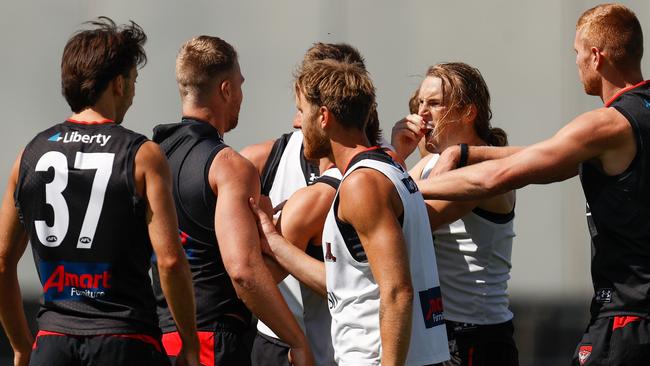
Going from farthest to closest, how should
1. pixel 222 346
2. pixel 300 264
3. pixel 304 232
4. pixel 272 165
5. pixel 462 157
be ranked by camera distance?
pixel 272 165 → pixel 462 157 → pixel 222 346 → pixel 304 232 → pixel 300 264

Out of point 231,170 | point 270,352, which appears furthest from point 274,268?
point 270,352

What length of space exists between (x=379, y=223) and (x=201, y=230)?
37.2 inches

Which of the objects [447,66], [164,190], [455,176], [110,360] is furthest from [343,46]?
[110,360]

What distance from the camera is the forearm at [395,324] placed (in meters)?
3.26

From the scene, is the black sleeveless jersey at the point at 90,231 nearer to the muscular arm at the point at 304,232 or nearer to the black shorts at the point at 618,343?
the muscular arm at the point at 304,232

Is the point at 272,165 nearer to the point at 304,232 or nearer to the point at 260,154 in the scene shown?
the point at 260,154

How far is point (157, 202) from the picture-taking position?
3432 millimetres

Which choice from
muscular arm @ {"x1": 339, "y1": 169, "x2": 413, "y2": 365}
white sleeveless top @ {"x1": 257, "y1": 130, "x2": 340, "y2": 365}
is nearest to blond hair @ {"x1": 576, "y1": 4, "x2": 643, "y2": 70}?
muscular arm @ {"x1": 339, "y1": 169, "x2": 413, "y2": 365}

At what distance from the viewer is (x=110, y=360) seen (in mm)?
3436

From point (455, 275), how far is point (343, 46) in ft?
3.97

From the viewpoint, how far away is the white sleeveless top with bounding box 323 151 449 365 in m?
3.40

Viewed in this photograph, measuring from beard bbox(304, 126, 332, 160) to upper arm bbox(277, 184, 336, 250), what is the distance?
0.23 metres

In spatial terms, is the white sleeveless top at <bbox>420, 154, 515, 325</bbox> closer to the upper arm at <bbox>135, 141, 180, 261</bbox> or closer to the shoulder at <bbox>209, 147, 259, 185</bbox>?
the shoulder at <bbox>209, 147, 259, 185</bbox>

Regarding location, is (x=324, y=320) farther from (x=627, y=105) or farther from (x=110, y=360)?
(x=627, y=105)
